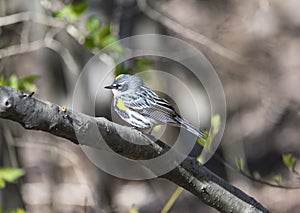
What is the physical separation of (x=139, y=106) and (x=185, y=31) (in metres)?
2.31

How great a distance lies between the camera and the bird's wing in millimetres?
3644

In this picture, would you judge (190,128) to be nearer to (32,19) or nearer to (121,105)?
(121,105)

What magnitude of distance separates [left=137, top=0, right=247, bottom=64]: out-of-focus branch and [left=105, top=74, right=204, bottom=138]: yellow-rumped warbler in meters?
1.92

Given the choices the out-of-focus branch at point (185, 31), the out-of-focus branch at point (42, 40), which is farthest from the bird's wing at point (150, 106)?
the out-of-focus branch at point (185, 31)

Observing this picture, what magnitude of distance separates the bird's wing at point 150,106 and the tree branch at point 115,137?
81cm

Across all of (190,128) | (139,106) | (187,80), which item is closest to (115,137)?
(190,128)

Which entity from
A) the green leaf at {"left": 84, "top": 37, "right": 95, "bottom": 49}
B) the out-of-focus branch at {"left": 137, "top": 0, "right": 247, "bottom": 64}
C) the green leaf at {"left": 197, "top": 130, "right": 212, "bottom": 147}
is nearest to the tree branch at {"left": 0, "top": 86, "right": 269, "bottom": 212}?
the green leaf at {"left": 197, "top": 130, "right": 212, "bottom": 147}

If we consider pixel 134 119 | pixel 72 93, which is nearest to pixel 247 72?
pixel 72 93

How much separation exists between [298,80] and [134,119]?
4437mm

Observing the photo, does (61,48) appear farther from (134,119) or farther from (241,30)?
(241,30)

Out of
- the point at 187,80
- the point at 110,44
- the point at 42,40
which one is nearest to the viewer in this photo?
the point at 110,44

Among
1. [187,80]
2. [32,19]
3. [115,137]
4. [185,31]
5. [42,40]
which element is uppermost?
[115,137]

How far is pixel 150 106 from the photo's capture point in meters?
3.85

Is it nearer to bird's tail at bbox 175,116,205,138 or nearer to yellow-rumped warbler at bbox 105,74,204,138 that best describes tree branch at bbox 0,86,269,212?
bird's tail at bbox 175,116,205,138
